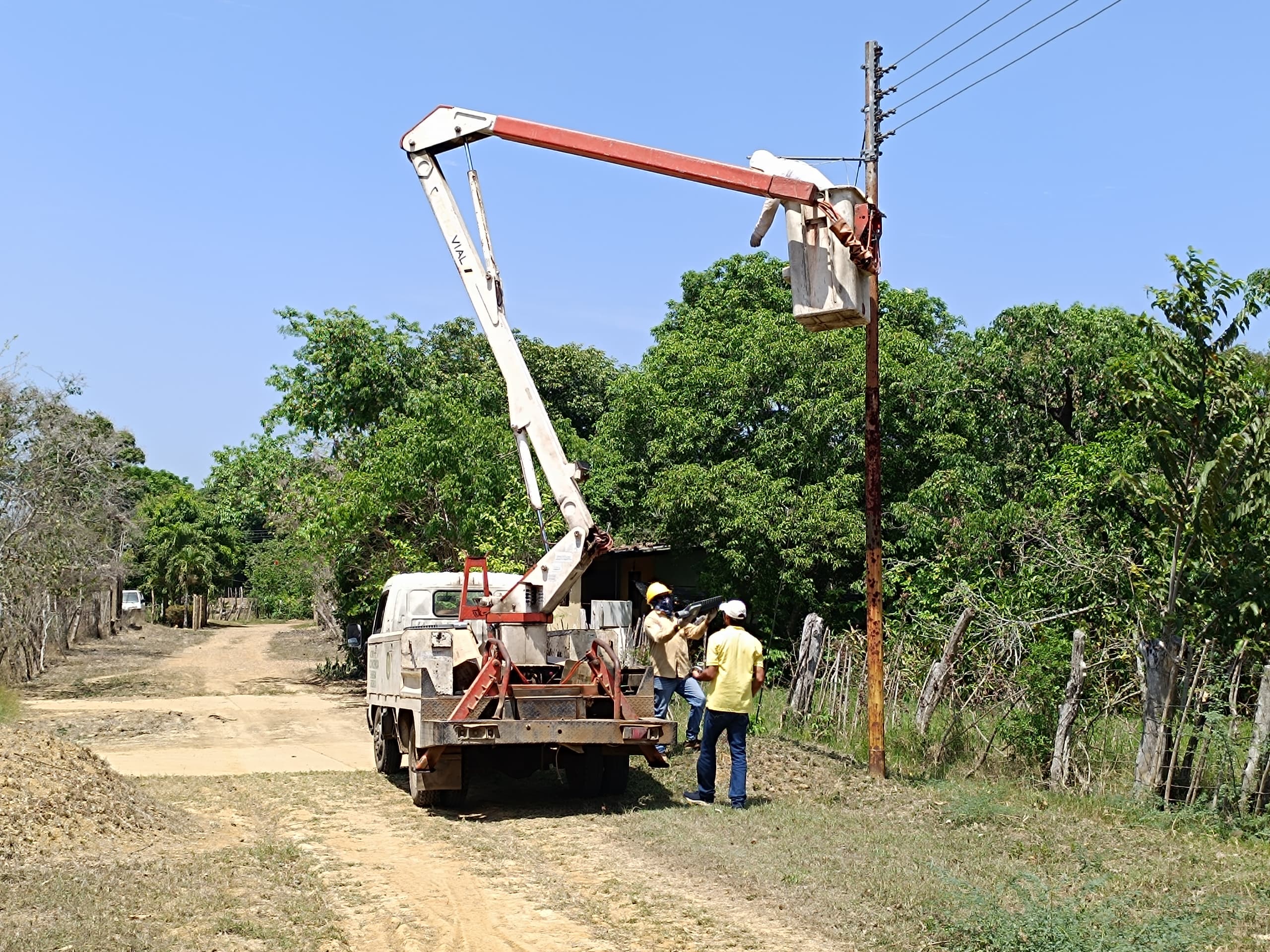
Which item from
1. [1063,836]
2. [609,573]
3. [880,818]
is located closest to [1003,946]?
[1063,836]

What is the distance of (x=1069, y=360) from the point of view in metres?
22.3

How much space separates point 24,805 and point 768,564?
16.0 meters

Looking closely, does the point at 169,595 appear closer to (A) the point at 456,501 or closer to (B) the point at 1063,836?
(A) the point at 456,501

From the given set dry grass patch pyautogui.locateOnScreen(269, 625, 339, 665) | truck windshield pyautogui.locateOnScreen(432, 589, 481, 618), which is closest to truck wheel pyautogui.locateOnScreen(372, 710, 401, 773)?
truck windshield pyautogui.locateOnScreen(432, 589, 481, 618)

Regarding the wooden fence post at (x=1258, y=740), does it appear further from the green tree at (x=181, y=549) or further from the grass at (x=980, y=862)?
the green tree at (x=181, y=549)

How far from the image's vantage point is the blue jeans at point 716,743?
35.8 ft

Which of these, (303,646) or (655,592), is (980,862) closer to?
(655,592)

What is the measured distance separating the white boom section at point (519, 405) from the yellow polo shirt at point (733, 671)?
157cm

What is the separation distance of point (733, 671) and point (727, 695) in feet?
0.72

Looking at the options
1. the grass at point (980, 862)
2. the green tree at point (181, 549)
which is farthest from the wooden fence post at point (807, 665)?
the green tree at point (181, 549)

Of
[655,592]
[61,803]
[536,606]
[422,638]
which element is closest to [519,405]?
[536,606]

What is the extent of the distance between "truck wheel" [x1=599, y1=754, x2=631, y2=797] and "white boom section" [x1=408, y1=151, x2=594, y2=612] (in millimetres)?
1533

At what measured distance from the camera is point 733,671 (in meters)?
11.1

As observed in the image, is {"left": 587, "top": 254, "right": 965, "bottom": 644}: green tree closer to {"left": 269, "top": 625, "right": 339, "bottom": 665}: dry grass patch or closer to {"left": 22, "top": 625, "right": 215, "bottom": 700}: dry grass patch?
{"left": 22, "top": 625, "right": 215, "bottom": 700}: dry grass patch
